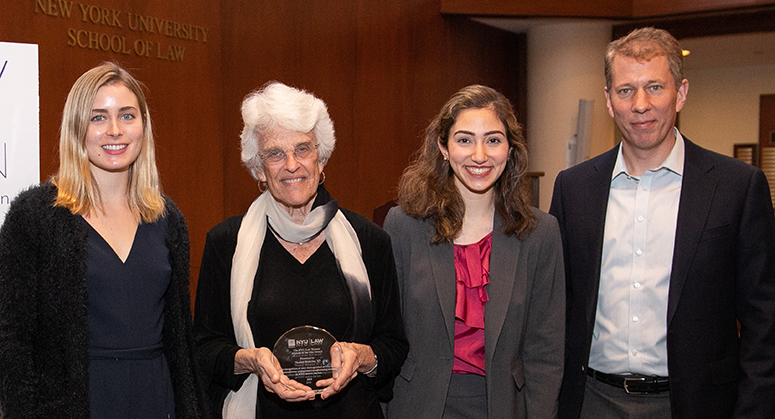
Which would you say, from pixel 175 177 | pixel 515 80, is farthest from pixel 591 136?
pixel 175 177

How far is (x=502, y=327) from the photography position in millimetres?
2195

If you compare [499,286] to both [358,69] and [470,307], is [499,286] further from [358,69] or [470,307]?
[358,69]

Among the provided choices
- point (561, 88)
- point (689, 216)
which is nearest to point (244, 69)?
point (689, 216)

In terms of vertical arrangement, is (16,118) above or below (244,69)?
below

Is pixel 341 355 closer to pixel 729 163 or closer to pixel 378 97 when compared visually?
pixel 729 163

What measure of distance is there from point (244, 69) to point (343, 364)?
3676mm

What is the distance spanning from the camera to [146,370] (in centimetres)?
195

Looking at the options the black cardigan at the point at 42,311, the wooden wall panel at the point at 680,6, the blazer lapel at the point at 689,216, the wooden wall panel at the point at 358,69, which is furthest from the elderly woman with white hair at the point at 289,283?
the wooden wall panel at the point at 680,6

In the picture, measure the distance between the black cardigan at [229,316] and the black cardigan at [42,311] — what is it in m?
0.41

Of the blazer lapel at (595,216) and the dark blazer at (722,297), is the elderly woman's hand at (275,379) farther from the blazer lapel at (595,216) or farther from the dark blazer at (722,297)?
the dark blazer at (722,297)

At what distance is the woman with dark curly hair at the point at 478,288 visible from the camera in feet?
7.18

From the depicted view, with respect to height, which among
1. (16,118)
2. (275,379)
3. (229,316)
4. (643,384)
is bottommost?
(643,384)

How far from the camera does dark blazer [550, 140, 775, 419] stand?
218 centimetres

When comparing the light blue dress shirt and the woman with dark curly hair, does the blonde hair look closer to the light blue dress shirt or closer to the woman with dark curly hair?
the woman with dark curly hair
